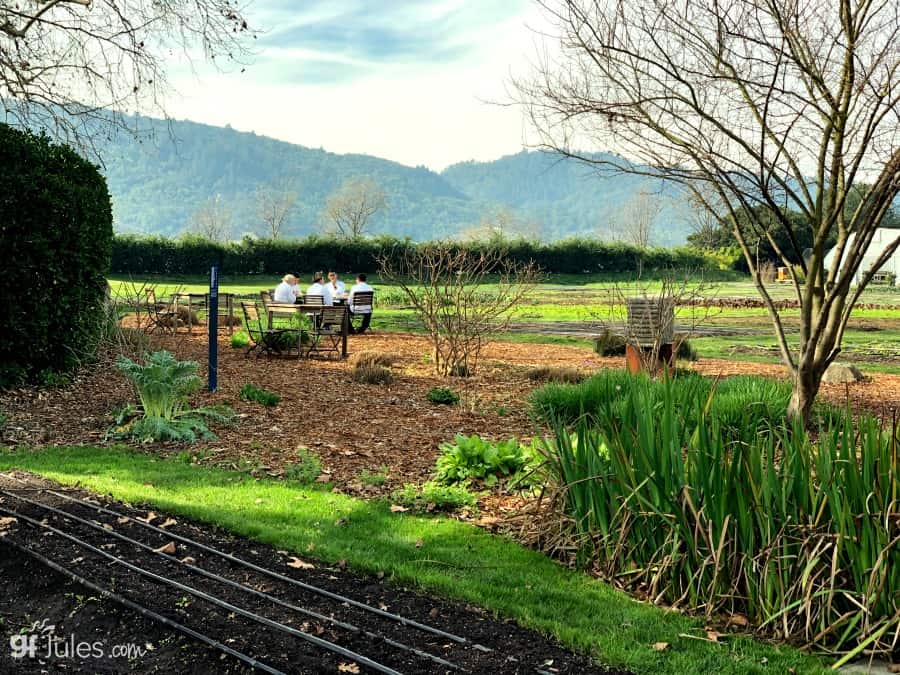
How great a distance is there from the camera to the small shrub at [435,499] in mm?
5668

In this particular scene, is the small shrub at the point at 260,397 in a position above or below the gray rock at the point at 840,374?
below

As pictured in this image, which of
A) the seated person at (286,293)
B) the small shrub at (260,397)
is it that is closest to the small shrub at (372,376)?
the small shrub at (260,397)

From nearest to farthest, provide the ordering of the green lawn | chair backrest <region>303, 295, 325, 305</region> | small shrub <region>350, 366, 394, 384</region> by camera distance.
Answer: the green lawn, small shrub <region>350, 366, 394, 384</region>, chair backrest <region>303, 295, 325, 305</region>

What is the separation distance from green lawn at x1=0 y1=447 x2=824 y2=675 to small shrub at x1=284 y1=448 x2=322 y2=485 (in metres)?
0.22

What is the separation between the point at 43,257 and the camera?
9.07 m

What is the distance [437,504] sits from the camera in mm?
5684

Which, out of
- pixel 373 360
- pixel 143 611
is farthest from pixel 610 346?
pixel 143 611

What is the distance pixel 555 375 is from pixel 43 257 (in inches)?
236

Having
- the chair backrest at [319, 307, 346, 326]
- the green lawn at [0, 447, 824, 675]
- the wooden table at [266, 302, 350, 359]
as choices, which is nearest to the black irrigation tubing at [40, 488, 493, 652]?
the green lawn at [0, 447, 824, 675]

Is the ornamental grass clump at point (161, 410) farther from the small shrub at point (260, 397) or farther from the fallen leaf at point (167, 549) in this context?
the fallen leaf at point (167, 549)

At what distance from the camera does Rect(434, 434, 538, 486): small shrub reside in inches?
243

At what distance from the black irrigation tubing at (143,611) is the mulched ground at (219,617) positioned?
26 mm

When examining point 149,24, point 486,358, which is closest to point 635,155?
point 486,358

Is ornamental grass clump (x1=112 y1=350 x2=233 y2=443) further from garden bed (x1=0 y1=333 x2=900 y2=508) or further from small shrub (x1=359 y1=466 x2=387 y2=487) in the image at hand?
small shrub (x1=359 y1=466 x2=387 y2=487)
